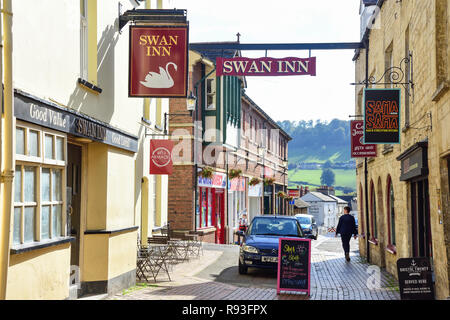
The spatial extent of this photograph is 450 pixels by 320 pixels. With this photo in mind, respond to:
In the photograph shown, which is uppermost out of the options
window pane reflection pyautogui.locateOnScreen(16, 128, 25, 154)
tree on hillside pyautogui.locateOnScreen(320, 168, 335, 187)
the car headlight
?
tree on hillside pyautogui.locateOnScreen(320, 168, 335, 187)

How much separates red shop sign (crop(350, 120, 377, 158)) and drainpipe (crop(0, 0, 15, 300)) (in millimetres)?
13086

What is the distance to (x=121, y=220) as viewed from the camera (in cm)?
1132

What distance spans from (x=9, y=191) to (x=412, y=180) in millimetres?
9066

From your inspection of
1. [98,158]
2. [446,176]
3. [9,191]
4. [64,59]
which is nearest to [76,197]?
[98,158]

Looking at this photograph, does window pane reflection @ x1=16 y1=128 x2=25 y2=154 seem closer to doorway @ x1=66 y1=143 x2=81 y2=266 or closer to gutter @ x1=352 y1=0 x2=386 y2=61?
doorway @ x1=66 y1=143 x2=81 y2=266

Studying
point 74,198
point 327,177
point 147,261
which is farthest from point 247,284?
point 327,177

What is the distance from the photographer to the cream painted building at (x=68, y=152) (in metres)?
7.14

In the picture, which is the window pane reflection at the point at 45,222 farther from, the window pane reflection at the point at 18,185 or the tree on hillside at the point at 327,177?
the tree on hillside at the point at 327,177

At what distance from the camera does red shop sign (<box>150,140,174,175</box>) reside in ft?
54.7

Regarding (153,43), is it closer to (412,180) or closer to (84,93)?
(84,93)

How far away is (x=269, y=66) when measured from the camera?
14.6 m

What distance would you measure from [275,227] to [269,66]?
4.27m

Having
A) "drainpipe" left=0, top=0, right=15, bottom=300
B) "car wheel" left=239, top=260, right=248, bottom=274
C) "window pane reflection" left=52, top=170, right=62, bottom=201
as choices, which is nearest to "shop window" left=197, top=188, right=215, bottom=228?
"car wheel" left=239, top=260, right=248, bottom=274

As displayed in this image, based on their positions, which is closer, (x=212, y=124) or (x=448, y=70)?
(x=448, y=70)
